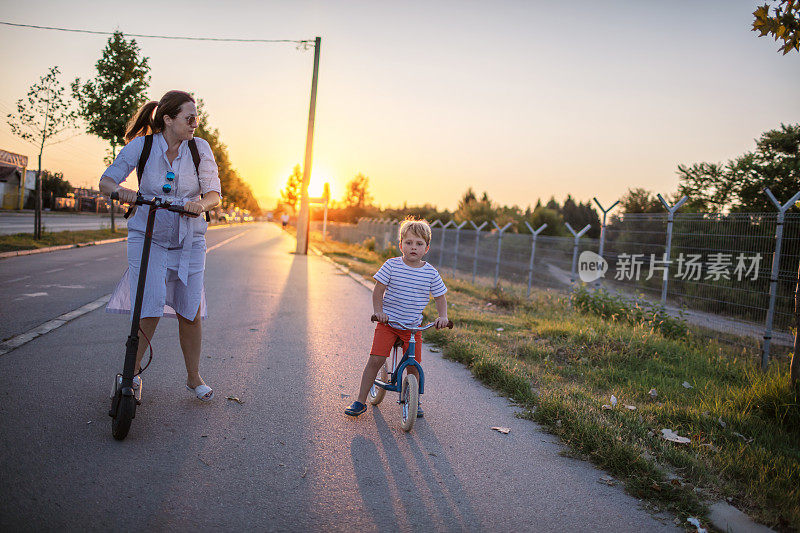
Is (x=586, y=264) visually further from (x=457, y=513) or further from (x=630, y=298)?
(x=457, y=513)

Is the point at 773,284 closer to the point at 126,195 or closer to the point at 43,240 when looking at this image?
the point at 126,195

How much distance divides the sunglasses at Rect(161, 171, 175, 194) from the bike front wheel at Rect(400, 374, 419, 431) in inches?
80.2

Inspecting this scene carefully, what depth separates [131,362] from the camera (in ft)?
11.1

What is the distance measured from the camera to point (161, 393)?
424cm

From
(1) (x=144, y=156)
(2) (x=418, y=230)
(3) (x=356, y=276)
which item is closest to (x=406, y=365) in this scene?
(2) (x=418, y=230)

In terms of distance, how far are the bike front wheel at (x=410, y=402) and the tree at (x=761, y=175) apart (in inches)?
775

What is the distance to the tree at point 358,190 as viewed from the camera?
397 feet

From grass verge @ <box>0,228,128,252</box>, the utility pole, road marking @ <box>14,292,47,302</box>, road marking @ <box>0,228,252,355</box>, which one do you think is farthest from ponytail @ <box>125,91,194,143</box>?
the utility pole

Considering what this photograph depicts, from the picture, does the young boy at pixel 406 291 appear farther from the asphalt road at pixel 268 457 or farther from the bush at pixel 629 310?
the bush at pixel 629 310

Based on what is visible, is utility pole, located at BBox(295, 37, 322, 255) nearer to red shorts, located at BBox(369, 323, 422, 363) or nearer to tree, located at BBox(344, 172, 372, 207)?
red shorts, located at BBox(369, 323, 422, 363)

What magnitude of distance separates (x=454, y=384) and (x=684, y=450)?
2.10 meters

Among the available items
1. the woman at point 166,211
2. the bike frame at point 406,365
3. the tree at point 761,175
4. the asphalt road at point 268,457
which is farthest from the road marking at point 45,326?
the tree at point 761,175

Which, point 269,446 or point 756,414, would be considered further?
point 756,414

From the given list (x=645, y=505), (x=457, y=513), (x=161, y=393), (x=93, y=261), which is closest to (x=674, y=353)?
(x=645, y=505)
